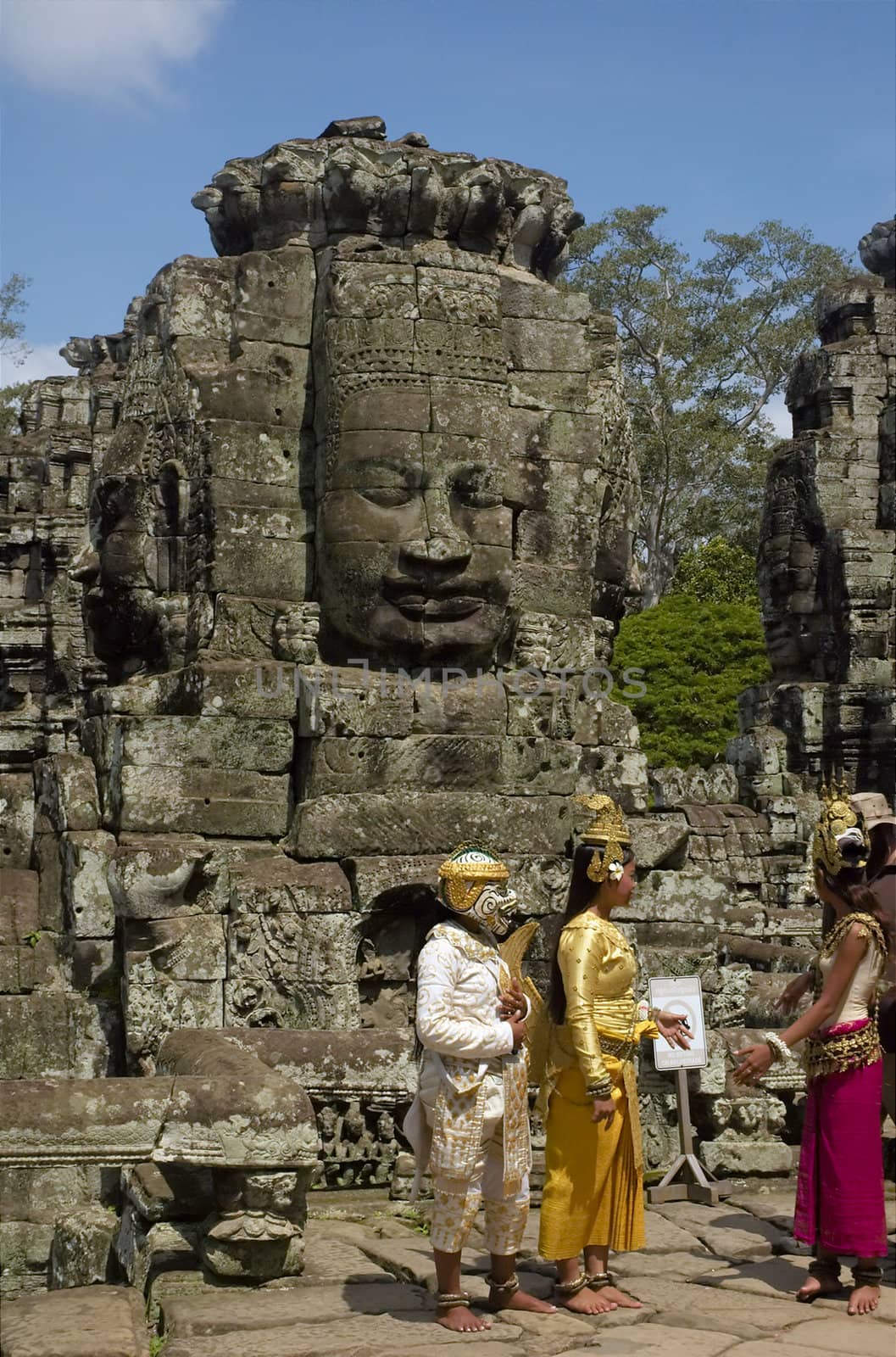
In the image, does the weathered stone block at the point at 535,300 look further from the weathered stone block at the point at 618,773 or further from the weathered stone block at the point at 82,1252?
the weathered stone block at the point at 82,1252

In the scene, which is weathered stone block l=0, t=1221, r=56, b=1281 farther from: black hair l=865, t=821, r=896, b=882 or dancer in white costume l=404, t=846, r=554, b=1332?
black hair l=865, t=821, r=896, b=882

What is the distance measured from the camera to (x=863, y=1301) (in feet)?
19.5

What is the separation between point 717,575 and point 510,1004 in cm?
2785

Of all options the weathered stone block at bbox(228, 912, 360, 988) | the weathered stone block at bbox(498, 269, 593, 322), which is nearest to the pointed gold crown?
the weathered stone block at bbox(228, 912, 360, 988)

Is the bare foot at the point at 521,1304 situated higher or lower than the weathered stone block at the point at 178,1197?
lower

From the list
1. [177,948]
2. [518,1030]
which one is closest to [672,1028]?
[518,1030]

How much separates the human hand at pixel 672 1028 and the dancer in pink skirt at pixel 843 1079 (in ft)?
0.92

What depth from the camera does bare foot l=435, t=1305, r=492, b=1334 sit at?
564cm

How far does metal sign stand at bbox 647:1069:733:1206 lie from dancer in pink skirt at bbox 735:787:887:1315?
151 cm

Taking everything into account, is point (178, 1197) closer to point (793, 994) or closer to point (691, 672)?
point (793, 994)

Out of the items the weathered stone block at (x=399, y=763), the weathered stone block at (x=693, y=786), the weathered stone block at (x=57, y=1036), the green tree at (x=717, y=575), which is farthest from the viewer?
the green tree at (x=717, y=575)

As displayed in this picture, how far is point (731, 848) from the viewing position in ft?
53.6

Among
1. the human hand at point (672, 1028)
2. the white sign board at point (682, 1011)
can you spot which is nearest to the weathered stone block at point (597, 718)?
the white sign board at point (682, 1011)

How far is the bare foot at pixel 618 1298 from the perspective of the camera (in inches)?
236
